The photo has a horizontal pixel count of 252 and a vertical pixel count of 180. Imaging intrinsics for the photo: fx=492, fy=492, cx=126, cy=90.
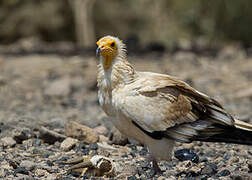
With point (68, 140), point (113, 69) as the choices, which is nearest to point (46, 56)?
point (68, 140)

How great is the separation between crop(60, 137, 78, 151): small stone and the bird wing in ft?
4.70

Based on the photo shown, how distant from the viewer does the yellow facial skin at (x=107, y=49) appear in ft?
15.7

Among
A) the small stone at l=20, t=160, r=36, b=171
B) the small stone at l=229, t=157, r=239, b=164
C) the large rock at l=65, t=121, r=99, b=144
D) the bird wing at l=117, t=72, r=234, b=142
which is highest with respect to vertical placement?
the bird wing at l=117, t=72, r=234, b=142

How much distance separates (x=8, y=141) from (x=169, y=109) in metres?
2.23

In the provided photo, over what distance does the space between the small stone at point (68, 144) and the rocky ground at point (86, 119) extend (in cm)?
1

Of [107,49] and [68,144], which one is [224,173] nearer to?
[107,49]

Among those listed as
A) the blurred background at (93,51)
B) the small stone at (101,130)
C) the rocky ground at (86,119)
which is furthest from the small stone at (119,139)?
the blurred background at (93,51)

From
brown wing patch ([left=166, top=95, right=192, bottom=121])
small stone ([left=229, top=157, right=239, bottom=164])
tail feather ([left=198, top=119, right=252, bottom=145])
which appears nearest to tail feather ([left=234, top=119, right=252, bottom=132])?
tail feather ([left=198, top=119, right=252, bottom=145])

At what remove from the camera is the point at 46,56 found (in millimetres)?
16828

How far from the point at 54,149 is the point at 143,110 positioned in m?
1.76

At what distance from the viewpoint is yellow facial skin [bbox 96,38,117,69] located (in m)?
4.78

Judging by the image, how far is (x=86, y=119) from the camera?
27.0ft

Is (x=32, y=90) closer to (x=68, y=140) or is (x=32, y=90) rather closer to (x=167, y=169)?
(x=68, y=140)

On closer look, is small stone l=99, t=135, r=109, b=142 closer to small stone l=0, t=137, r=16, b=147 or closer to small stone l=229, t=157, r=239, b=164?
small stone l=0, t=137, r=16, b=147
